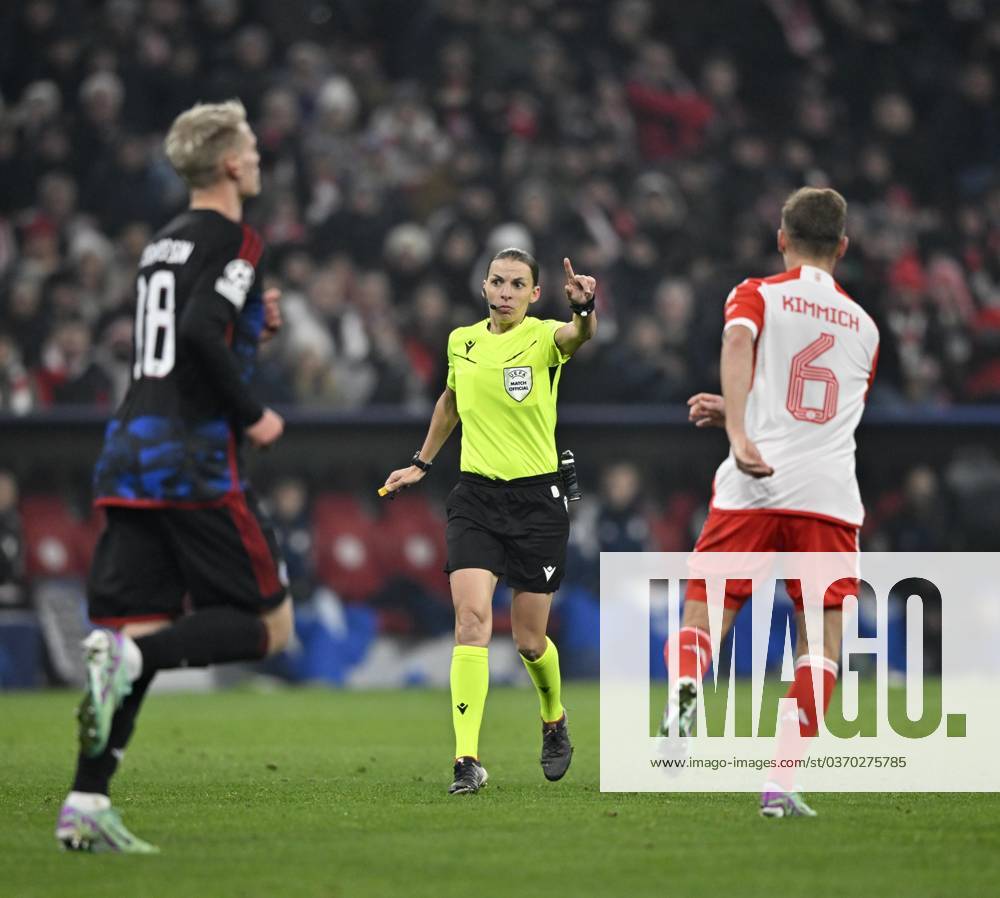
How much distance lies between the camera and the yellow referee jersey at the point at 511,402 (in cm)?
823

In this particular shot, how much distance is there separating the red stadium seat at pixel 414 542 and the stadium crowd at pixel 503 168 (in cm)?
105

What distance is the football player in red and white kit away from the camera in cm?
677

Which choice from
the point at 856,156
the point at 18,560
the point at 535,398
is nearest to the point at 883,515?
the point at 856,156

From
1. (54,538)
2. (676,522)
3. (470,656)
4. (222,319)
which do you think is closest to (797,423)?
(470,656)

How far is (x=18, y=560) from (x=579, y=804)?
32.2 ft

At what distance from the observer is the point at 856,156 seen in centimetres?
2125

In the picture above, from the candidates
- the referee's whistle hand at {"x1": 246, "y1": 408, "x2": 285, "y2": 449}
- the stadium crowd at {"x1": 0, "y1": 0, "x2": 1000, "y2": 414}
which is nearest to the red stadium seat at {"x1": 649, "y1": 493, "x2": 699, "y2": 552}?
the stadium crowd at {"x1": 0, "y1": 0, "x2": 1000, "y2": 414}

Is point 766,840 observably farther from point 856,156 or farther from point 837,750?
point 856,156

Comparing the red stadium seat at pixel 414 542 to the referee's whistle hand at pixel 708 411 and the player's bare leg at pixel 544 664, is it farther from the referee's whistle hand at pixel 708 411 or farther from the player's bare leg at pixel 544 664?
the referee's whistle hand at pixel 708 411

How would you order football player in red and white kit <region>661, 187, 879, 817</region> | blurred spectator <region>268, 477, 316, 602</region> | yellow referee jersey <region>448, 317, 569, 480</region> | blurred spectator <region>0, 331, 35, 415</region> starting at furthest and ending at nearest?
blurred spectator <region>268, 477, 316, 602</region>
blurred spectator <region>0, 331, 35, 415</region>
yellow referee jersey <region>448, 317, 569, 480</region>
football player in red and white kit <region>661, 187, 879, 817</region>

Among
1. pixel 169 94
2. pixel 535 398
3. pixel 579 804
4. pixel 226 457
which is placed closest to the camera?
pixel 226 457

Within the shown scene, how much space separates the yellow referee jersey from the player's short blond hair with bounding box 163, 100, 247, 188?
253 cm

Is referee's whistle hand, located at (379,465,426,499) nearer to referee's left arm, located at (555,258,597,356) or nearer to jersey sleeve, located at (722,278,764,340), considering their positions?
referee's left arm, located at (555,258,597,356)

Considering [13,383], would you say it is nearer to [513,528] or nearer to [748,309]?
[513,528]
